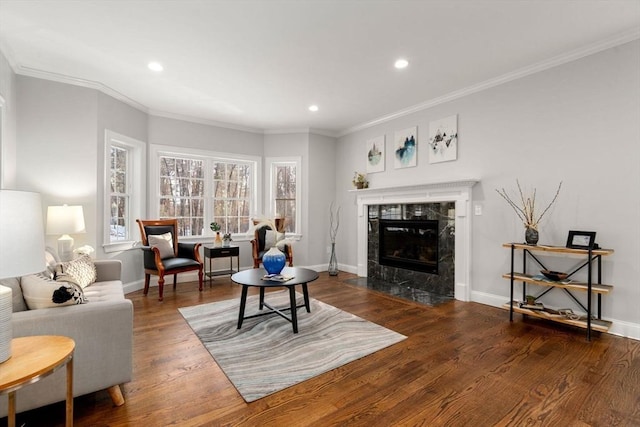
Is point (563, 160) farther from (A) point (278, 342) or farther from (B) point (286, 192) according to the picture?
(B) point (286, 192)

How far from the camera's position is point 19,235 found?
1221mm

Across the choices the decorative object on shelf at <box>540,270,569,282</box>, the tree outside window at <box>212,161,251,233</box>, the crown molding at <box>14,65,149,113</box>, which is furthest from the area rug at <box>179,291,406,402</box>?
the crown molding at <box>14,65,149,113</box>

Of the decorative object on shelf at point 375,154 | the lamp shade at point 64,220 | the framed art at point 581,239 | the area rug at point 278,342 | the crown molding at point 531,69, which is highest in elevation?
the crown molding at point 531,69

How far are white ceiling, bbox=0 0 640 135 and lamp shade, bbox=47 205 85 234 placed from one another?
160 centimetres

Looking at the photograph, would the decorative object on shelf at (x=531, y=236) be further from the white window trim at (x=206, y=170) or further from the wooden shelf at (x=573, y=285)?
the white window trim at (x=206, y=170)

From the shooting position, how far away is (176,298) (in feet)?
13.5

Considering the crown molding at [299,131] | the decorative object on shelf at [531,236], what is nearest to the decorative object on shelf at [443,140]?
the decorative object on shelf at [531,236]

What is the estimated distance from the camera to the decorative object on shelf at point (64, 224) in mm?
3455

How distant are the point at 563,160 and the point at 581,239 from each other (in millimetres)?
842

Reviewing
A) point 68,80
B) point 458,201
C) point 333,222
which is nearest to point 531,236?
point 458,201

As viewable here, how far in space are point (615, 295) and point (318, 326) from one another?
282cm

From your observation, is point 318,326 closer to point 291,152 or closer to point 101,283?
point 101,283

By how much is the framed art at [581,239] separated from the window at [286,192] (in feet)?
13.5

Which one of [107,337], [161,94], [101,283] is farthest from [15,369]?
[161,94]
